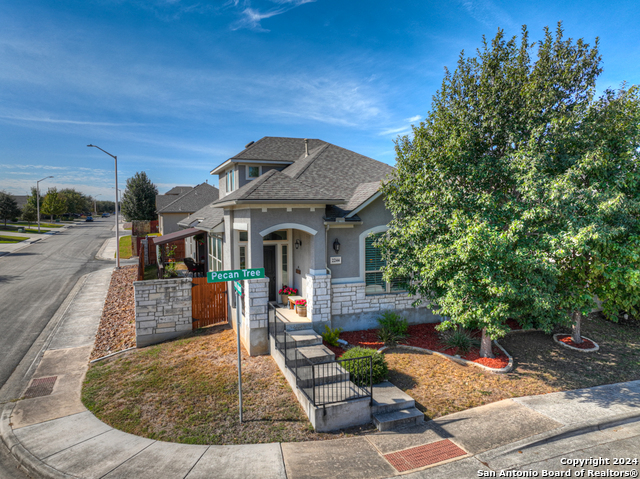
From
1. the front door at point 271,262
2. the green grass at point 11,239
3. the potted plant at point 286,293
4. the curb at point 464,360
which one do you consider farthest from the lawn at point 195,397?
the green grass at point 11,239

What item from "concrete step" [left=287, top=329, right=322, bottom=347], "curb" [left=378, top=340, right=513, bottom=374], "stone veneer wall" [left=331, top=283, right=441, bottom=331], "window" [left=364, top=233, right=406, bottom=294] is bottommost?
"curb" [left=378, top=340, right=513, bottom=374]

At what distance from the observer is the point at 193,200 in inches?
1449

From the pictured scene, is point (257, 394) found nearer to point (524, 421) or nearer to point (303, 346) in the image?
point (303, 346)

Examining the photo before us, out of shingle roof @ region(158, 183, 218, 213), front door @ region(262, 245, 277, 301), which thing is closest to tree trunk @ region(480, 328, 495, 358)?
front door @ region(262, 245, 277, 301)

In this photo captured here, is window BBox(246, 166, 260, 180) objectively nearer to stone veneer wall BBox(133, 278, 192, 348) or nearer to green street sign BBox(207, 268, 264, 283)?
stone veneer wall BBox(133, 278, 192, 348)

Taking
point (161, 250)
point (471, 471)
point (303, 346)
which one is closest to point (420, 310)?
point (303, 346)

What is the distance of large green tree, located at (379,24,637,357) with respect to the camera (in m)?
7.47

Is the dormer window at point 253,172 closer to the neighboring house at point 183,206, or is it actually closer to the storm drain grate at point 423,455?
the storm drain grate at point 423,455

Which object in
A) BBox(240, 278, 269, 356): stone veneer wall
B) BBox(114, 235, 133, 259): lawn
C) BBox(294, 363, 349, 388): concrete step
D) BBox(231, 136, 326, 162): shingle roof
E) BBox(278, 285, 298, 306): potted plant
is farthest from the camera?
BBox(114, 235, 133, 259): lawn

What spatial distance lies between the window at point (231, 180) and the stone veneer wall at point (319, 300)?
8.66 metres

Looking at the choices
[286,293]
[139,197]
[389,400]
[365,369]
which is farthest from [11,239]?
[389,400]

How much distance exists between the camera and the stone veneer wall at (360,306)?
446 inches

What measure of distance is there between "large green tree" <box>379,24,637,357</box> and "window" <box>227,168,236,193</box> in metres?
10.7

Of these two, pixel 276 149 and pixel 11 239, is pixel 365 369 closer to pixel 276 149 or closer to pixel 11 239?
pixel 276 149
